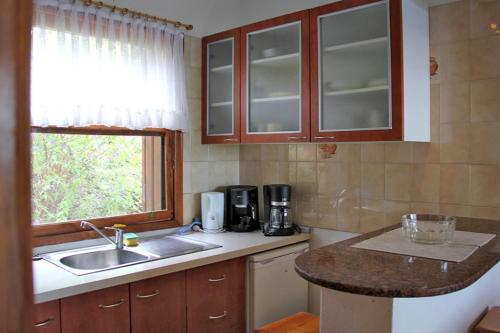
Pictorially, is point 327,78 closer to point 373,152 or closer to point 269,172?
point 373,152

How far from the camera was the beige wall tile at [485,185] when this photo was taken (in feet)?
7.38

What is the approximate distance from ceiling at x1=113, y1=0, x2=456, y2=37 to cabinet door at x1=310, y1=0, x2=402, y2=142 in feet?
1.50

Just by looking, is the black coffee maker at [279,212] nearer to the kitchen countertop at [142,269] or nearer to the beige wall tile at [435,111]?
the kitchen countertop at [142,269]

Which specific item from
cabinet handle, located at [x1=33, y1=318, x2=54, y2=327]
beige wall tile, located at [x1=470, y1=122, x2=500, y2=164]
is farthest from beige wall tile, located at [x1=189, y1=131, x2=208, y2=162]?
beige wall tile, located at [x1=470, y1=122, x2=500, y2=164]

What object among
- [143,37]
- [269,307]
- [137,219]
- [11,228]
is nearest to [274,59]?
[143,37]

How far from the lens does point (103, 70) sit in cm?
251

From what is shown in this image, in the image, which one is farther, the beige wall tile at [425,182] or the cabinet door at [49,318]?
the beige wall tile at [425,182]

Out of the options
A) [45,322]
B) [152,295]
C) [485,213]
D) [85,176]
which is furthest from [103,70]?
[485,213]

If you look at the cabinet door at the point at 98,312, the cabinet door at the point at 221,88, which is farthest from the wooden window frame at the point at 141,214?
the cabinet door at the point at 98,312

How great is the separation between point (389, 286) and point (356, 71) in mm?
1605

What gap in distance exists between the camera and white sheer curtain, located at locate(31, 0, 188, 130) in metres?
2.28

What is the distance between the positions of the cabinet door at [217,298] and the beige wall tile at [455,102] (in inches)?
54.4

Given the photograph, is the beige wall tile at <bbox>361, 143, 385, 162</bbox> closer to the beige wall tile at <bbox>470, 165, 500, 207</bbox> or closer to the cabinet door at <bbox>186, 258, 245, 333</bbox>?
the beige wall tile at <bbox>470, 165, 500, 207</bbox>

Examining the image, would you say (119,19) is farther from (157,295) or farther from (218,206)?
(157,295)
